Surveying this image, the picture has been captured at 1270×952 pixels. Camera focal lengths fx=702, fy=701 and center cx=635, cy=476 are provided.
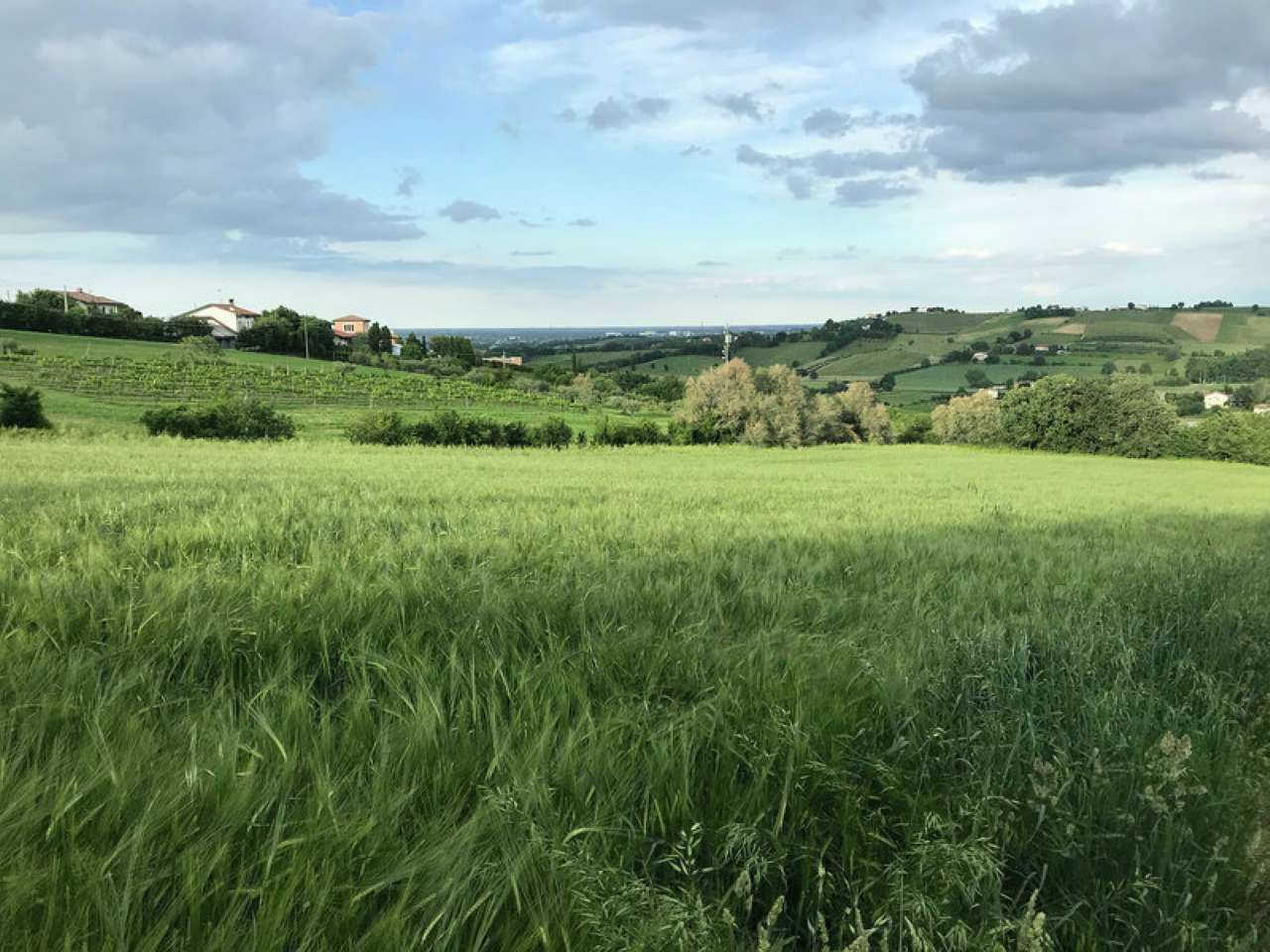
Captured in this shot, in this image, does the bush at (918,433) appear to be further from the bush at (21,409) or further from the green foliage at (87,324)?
the green foliage at (87,324)

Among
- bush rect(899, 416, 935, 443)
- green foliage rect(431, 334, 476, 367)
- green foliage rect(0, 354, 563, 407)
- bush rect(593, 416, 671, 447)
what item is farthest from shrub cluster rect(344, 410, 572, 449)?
green foliage rect(431, 334, 476, 367)

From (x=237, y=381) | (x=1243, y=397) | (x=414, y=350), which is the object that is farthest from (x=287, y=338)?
(x=1243, y=397)

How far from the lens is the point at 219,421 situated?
1697 inches

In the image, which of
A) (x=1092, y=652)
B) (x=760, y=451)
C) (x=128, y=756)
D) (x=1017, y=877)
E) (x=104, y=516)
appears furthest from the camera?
(x=760, y=451)

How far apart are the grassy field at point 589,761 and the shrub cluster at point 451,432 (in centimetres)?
4596

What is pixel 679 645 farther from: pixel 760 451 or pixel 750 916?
pixel 760 451

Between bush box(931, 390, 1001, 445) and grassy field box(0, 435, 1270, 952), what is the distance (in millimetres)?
88477

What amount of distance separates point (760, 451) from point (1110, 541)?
5253cm

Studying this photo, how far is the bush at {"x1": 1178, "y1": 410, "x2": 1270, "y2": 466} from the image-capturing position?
6341 cm

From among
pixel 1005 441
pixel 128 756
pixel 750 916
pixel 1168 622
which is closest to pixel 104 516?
pixel 128 756

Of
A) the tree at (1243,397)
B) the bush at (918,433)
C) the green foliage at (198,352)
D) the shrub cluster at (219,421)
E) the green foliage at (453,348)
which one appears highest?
the green foliage at (453,348)

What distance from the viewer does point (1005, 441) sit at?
2997 inches

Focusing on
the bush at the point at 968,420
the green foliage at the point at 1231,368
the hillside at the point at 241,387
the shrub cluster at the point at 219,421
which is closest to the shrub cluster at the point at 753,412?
the hillside at the point at 241,387

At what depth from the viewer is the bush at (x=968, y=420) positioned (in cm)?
8444
